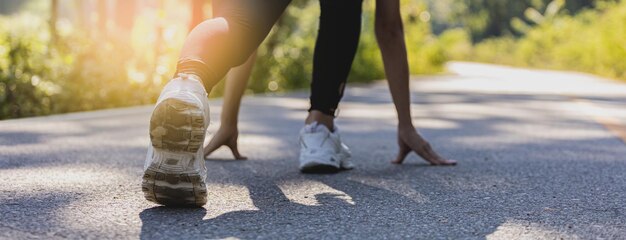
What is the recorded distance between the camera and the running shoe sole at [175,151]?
2.25 meters

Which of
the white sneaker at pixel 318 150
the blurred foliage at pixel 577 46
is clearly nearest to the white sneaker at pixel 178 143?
the white sneaker at pixel 318 150

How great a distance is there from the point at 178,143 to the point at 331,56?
1.30 meters

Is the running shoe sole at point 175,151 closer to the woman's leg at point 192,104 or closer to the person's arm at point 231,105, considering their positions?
the woman's leg at point 192,104

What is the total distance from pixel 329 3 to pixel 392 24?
0.30 metres

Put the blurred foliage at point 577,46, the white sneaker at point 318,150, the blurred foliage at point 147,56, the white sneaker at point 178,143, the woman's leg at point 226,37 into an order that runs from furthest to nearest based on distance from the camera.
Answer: the blurred foliage at point 577,46
the blurred foliage at point 147,56
the white sneaker at point 318,150
the woman's leg at point 226,37
the white sneaker at point 178,143

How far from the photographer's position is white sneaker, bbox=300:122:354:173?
3355mm

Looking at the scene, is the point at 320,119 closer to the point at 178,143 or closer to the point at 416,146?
the point at 416,146

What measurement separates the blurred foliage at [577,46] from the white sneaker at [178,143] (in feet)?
50.1

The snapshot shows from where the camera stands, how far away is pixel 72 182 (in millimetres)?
3000

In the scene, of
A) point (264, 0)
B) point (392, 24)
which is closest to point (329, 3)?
point (392, 24)

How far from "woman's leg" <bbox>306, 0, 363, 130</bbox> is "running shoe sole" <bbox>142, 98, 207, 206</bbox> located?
114 centimetres

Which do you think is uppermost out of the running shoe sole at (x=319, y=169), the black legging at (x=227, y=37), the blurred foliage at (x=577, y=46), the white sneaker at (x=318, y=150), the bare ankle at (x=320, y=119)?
the black legging at (x=227, y=37)

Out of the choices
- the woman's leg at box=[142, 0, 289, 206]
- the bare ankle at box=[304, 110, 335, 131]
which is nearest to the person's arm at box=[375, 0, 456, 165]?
the bare ankle at box=[304, 110, 335, 131]

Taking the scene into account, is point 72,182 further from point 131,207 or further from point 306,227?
point 306,227
